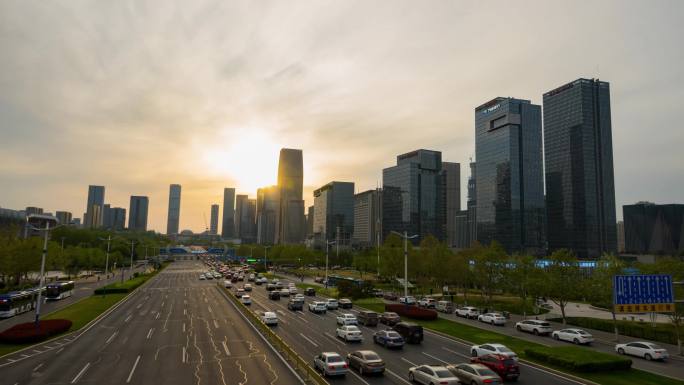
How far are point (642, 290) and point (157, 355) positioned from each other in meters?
40.2

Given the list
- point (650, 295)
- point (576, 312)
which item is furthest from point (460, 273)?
point (650, 295)

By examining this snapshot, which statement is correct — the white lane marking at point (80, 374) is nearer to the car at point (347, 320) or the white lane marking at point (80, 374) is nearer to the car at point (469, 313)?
the car at point (347, 320)

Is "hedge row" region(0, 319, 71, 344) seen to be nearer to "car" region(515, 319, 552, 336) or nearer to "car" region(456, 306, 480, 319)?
"car" region(456, 306, 480, 319)

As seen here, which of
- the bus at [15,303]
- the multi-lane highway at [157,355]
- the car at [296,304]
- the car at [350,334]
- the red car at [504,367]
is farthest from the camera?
the car at [296,304]

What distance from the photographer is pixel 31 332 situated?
131ft

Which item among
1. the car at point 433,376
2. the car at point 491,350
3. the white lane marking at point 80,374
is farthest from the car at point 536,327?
the white lane marking at point 80,374

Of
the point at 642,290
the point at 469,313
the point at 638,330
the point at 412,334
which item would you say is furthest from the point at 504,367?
the point at 469,313

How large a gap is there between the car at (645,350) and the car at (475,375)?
20.5 m

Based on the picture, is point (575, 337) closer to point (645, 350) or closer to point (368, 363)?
point (645, 350)

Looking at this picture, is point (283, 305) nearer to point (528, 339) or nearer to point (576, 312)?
point (528, 339)

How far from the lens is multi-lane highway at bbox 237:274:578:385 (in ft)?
93.7

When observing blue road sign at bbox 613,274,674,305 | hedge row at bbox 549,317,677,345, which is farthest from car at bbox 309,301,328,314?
blue road sign at bbox 613,274,674,305

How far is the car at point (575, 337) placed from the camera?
42750 millimetres

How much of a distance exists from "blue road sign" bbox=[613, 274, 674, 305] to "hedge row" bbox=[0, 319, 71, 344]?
51.4 m
